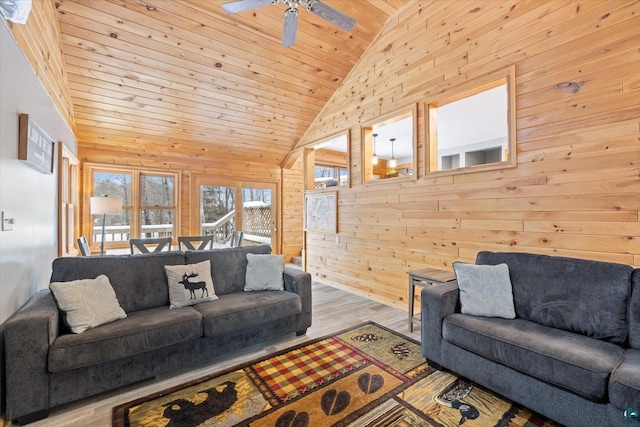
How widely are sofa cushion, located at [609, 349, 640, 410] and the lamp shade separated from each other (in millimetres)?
5246

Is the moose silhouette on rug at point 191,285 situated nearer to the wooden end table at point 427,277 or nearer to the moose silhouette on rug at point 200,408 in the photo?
the moose silhouette on rug at point 200,408

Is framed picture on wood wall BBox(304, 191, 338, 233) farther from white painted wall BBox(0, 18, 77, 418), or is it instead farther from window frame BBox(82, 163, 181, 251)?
white painted wall BBox(0, 18, 77, 418)

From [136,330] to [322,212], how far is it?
351 centimetres

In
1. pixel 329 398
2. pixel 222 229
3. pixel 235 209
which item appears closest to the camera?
pixel 329 398

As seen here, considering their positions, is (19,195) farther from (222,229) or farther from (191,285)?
(222,229)

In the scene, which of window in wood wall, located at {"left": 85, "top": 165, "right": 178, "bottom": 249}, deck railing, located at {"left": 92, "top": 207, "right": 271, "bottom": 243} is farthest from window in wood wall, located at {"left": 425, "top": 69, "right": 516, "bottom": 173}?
window in wood wall, located at {"left": 85, "top": 165, "right": 178, "bottom": 249}

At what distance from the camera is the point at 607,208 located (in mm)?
2230

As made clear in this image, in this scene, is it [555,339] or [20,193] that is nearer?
[555,339]

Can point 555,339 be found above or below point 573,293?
below

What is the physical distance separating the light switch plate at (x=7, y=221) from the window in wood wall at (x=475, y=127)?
374cm

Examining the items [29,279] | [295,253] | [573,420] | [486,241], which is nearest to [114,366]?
[29,279]

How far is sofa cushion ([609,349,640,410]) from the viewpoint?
1.35 meters

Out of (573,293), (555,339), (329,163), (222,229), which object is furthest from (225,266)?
(329,163)

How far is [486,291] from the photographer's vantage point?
2277 mm
